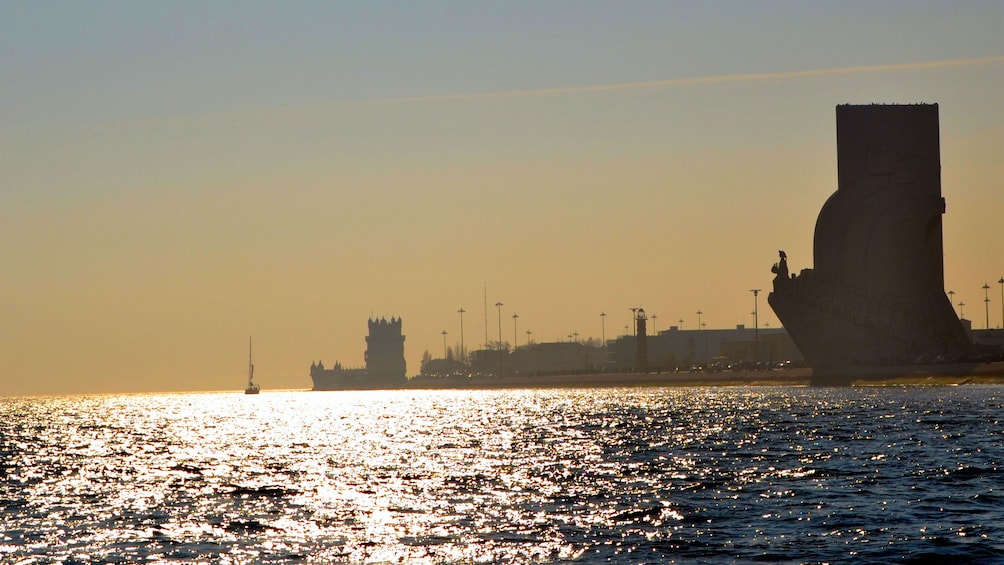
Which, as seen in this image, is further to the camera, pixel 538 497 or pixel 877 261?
pixel 877 261

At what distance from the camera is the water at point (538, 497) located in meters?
30.5

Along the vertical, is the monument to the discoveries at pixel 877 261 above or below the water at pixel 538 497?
above

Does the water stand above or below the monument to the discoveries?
below

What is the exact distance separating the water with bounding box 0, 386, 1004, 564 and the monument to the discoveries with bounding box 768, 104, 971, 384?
8064 centimetres

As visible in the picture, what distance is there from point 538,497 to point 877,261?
128m

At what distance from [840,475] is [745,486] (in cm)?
406

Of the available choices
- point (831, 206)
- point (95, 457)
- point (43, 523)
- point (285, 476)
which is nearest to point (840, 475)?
point (285, 476)

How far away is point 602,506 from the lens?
38188 millimetres

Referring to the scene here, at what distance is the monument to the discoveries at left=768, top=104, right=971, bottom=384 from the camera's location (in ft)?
521

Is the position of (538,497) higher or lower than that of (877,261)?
lower

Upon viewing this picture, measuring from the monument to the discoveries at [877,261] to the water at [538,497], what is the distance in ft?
265

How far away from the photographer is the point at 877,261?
161375mm

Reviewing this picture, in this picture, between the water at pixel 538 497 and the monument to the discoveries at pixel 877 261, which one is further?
the monument to the discoveries at pixel 877 261

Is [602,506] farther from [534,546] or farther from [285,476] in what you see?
[285,476]
